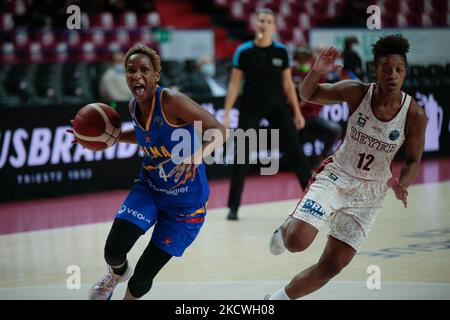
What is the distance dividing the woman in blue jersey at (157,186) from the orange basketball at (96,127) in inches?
12.7

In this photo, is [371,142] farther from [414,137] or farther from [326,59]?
[326,59]

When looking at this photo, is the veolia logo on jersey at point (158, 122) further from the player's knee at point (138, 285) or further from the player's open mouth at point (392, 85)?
the player's open mouth at point (392, 85)

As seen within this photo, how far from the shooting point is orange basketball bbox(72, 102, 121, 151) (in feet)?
18.8

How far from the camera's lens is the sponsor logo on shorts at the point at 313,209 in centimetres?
515

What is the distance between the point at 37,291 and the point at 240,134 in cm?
439

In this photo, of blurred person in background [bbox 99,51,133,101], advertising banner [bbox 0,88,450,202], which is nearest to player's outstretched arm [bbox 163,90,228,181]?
advertising banner [bbox 0,88,450,202]

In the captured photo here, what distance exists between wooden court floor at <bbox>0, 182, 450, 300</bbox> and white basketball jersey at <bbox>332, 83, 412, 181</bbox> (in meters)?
1.03

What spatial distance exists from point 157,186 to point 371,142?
1.37 m

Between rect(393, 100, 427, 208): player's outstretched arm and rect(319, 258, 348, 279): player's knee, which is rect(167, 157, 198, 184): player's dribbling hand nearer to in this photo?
rect(319, 258, 348, 279): player's knee

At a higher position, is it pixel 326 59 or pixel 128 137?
pixel 326 59

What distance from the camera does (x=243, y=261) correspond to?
741 cm

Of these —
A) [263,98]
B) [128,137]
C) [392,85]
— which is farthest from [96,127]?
[263,98]

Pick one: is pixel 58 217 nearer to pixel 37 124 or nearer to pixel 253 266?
pixel 37 124

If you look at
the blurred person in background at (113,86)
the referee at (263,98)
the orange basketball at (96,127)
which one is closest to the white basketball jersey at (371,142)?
the orange basketball at (96,127)
